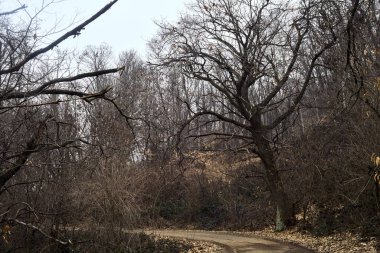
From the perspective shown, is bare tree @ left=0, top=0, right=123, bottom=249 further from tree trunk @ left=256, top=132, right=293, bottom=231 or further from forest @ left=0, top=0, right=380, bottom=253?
tree trunk @ left=256, top=132, right=293, bottom=231

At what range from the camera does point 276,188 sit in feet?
73.1

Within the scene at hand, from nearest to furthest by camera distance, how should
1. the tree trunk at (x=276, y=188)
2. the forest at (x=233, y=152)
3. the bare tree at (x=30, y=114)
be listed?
1. the bare tree at (x=30, y=114)
2. the forest at (x=233, y=152)
3. the tree trunk at (x=276, y=188)

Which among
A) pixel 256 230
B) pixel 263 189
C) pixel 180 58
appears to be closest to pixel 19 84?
pixel 180 58

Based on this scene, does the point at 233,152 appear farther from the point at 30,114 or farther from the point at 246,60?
the point at 30,114

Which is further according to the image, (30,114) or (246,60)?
(246,60)

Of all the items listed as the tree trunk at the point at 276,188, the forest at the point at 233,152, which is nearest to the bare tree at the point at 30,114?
the forest at the point at 233,152

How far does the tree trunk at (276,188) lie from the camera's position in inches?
859

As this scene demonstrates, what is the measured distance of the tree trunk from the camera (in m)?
21.8

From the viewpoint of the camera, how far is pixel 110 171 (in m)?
17.6

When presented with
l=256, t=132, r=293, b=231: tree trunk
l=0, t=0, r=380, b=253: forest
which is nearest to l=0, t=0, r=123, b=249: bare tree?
l=0, t=0, r=380, b=253: forest

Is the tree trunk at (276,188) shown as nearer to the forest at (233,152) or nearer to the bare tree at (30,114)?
the forest at (233,152)

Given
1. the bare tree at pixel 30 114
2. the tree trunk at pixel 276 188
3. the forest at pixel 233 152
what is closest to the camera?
the bare tree at pixel 30 114

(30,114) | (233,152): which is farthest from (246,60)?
(30,114)

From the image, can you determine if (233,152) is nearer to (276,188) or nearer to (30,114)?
(276,188)
